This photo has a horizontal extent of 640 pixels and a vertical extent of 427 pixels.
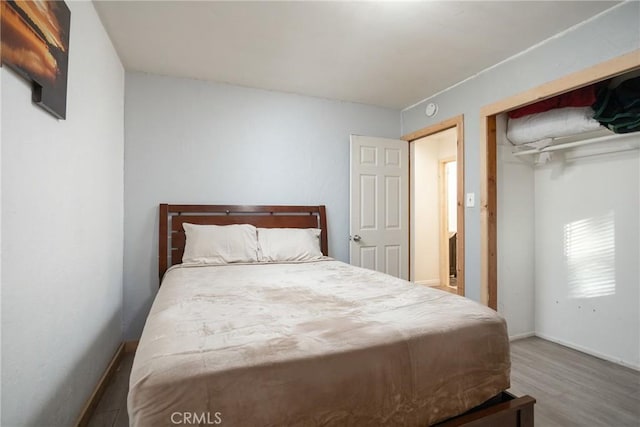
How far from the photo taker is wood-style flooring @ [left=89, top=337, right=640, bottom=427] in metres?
1.72

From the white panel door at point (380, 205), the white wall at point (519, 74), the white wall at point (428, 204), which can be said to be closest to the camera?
the white wall at point (519, 74)

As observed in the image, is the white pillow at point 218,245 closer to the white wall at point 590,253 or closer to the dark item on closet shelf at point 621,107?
the white wall at point 590,253

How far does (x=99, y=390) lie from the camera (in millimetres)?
1949

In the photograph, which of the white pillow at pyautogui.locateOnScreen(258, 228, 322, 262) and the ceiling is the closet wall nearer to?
the ceiling

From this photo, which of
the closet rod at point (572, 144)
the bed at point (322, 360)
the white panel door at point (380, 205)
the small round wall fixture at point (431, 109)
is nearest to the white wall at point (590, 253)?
the closet rod at point (572, 144)

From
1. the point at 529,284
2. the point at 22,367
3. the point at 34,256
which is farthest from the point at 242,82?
the point at 529,284

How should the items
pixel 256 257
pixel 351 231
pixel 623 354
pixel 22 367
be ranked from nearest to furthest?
pixel 22 367 < pixel 623 354 < pixel 256 257 < pixel 351 231

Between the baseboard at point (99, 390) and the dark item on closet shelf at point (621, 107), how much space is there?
3.80 m

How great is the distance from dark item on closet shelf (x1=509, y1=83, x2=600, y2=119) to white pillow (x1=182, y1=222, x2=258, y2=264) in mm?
2703

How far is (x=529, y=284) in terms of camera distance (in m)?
2.98

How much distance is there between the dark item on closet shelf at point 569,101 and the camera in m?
2.34

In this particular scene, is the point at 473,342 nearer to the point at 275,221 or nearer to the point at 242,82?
the point at 275,221

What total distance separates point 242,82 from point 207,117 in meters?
0.48

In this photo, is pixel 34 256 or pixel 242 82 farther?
pixel 242 82
